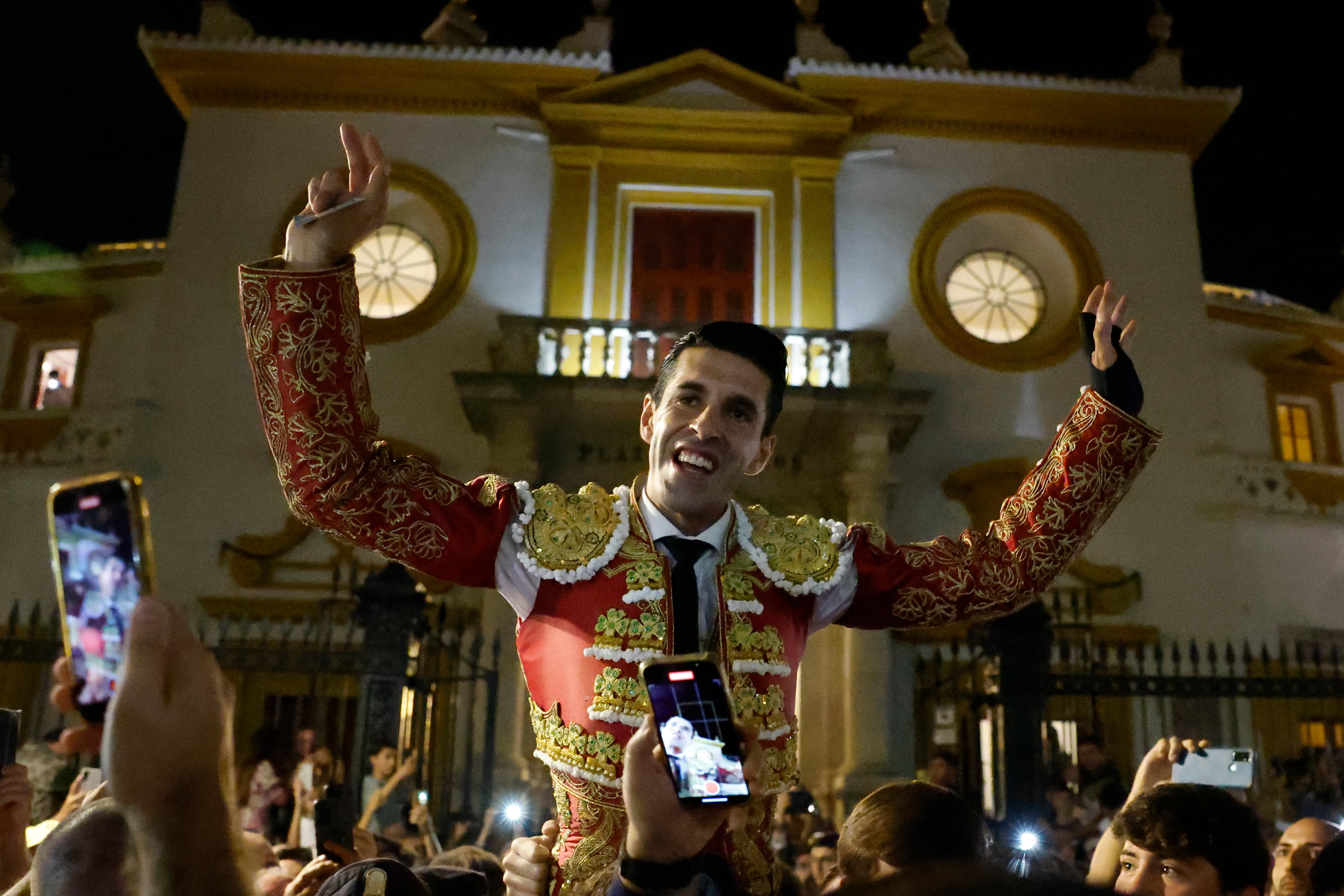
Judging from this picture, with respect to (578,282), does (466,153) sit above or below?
above

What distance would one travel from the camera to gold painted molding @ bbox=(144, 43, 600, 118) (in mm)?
14453

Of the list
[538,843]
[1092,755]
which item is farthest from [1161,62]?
[538,843]

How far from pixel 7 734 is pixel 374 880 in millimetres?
909

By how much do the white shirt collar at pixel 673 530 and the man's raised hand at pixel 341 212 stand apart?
0.86m

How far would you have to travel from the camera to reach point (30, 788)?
9.53 ft

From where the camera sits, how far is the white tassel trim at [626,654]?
240 centimetres

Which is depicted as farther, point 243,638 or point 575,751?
point 243,638

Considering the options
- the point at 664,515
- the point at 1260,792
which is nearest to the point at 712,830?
the point at 664,515

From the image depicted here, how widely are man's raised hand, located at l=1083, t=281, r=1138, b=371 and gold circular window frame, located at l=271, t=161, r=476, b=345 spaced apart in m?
11.8

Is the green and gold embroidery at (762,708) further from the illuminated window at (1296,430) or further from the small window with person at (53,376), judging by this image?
the illuminated window at (1296,430)

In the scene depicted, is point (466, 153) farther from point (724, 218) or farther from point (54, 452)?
point (54, 452)

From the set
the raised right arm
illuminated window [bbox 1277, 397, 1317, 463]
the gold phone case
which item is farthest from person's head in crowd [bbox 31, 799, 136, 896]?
illuminated window [bbox 1277, 397, 1317, 463]

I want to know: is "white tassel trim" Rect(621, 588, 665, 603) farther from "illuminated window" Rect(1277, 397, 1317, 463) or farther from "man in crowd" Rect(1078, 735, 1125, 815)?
"illuminated window" Rect(1277, 397, 1317, 463)

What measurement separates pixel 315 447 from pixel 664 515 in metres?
0.79
